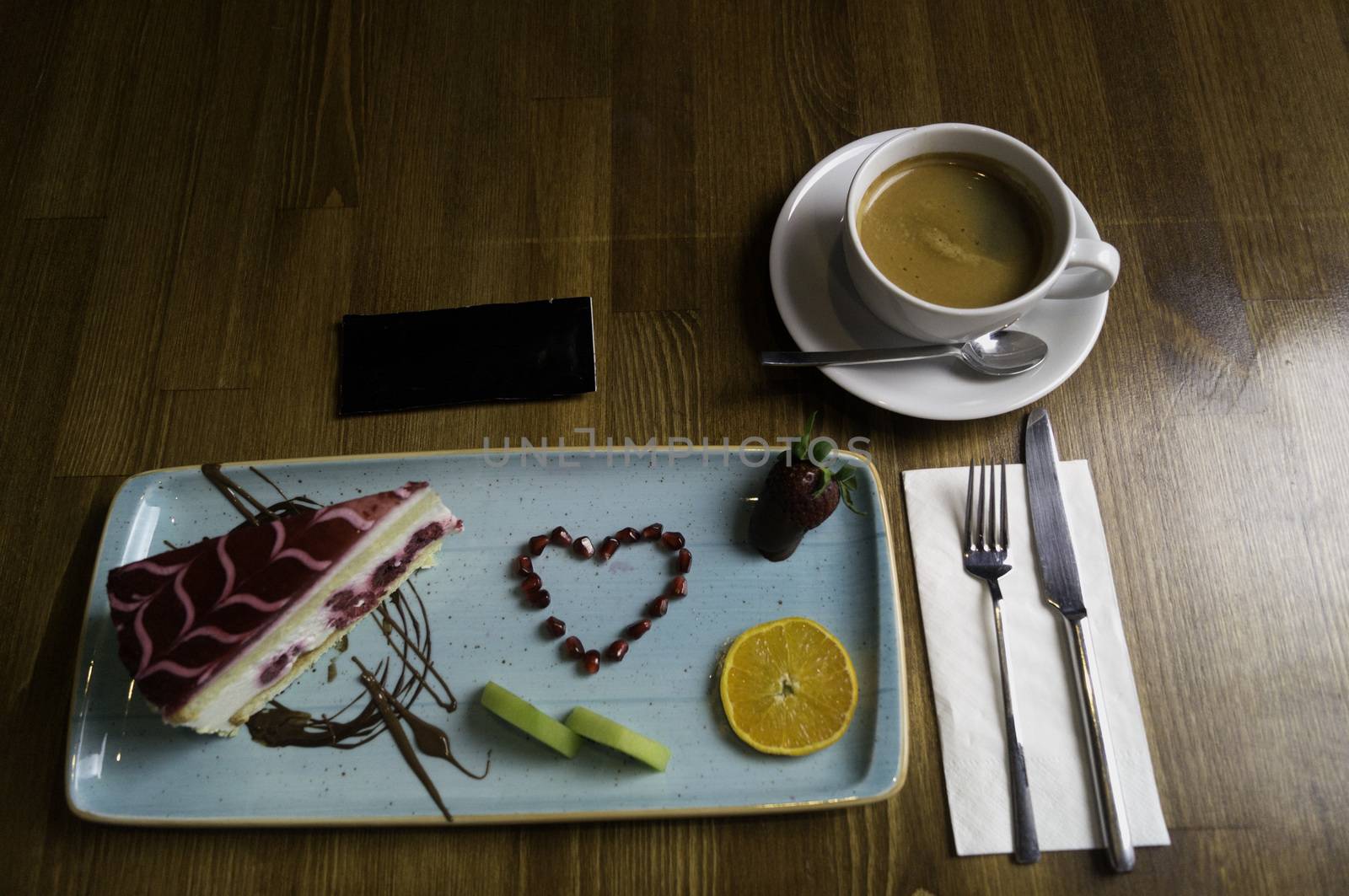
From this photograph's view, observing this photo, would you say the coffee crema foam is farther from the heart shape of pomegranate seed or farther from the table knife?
the heart shape of pomegranate seed

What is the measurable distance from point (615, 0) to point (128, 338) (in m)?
1.11

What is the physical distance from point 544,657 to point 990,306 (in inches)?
32.6

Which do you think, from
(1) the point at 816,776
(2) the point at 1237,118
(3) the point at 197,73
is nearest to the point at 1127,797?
(1) the point at 816,776

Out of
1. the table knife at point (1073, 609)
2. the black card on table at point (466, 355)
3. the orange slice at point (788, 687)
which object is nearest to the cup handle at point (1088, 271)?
the table knife at point (1073, 609)

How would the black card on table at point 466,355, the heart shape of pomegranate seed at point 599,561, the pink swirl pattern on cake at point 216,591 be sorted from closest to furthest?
1. the pink swirl pattern on cake at point 216,591
2. the heart shape of pomegranate seed at point 599,561
3. the black card on table at point 466,355

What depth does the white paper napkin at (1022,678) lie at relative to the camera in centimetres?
115

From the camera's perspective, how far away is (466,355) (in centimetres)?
137

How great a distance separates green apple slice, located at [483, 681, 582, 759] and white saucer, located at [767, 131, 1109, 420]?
25.8 inches

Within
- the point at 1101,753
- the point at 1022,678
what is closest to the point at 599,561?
the point at 1022,678

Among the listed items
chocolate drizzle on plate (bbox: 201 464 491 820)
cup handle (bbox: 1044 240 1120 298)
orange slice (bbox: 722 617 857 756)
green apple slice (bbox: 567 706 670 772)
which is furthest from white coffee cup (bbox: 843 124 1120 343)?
chocolate drizzle on plate (bbox: 201 464 491 820)

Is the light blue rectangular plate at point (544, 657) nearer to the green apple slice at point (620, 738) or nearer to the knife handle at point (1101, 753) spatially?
the green apple slice at point (620, 738)

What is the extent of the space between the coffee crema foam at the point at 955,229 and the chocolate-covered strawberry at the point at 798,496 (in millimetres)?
281

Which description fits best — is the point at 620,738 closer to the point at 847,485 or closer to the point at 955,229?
the point at 847,485

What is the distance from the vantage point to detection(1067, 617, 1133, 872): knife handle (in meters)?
1.12
